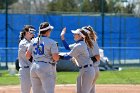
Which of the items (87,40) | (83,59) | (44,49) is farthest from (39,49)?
(87,40)

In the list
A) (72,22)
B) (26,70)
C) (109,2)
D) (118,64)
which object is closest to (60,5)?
(109,2)

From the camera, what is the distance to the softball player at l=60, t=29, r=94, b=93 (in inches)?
393

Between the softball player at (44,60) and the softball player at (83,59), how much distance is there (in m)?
0.67

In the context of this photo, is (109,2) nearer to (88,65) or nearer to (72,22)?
(72,22)

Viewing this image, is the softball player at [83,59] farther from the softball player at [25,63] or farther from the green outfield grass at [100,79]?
the green outfield grass at [100,79]

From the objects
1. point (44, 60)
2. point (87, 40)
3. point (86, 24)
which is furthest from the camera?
point (86, 24)

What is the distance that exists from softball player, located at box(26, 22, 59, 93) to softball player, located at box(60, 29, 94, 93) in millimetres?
669

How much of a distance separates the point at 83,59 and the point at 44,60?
113 cm

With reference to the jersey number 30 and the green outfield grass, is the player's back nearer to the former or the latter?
the jersey number 30

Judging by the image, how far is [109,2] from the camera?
175 ft

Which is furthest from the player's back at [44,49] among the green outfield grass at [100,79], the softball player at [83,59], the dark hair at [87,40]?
the green outfield grass at [100,79]

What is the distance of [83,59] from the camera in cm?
1015

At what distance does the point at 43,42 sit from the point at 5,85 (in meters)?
9.18

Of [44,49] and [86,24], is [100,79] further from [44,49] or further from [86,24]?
[86,24]
